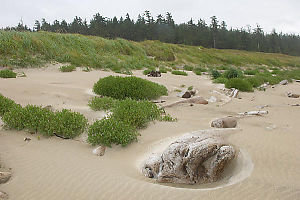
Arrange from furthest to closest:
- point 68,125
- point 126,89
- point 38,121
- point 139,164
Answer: point 126,89 < point 38,121 < point 68,125 < point 139,164

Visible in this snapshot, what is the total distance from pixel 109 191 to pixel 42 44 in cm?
1333

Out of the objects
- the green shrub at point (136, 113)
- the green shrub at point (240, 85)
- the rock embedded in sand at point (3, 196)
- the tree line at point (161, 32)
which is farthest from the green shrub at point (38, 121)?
the tree line at point (161, 32)

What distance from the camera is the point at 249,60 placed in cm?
3953

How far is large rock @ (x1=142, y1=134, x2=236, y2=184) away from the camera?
3037 mm

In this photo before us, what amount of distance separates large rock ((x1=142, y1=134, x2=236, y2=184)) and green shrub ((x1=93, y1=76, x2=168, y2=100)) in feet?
14.4

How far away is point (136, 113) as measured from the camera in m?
5.09

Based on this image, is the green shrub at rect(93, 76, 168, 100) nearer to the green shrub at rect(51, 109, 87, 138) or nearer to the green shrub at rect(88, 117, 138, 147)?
the green shrub at rect(51, 109, 87, 138)

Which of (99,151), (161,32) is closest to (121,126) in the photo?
(99,151)

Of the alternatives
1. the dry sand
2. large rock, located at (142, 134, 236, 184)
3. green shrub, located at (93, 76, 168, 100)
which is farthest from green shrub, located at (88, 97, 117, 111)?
large rock, located at (142, 134, 236, 184)

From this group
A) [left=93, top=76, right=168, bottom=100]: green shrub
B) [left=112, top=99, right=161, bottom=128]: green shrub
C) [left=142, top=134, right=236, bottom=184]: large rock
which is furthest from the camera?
[left=93, top=76, right=168, bottom=100]: green shrub

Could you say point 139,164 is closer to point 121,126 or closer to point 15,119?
point 121,126

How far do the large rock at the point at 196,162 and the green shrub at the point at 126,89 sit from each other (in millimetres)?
4384

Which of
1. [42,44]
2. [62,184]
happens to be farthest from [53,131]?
[42,44]

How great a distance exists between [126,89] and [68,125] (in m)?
3.21
